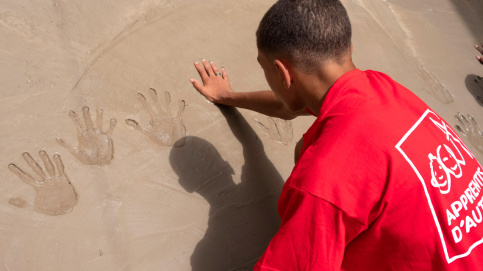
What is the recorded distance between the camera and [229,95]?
175 cm

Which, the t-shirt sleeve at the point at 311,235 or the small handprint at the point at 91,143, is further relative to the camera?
the small handprint at the point at 91,143

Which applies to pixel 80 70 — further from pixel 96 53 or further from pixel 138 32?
pixel 138 32

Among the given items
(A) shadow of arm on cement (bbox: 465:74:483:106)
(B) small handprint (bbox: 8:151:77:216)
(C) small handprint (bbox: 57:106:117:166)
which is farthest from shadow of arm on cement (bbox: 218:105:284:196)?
(A) shadow of arm on cement (bbox: 465:74:483:106)

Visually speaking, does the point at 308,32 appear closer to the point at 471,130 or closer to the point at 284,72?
the point at 284,72

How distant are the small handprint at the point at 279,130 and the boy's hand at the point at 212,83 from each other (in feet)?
0.62

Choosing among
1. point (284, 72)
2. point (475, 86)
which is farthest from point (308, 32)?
point (475, 86)

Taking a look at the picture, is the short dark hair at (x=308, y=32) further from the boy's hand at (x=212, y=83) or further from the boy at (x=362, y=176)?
the boy's hand at (x=212, y=83)

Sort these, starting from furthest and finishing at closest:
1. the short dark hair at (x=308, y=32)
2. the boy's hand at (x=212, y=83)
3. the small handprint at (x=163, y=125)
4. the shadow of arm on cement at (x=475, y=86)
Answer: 1. the shadow of arm on cement at (x=475, y=86)
2. the boy's hand at (x=212, y=83)
3. the small handprint at (x=163, y=125)
4. the short dark hair at (x=308, y=32)

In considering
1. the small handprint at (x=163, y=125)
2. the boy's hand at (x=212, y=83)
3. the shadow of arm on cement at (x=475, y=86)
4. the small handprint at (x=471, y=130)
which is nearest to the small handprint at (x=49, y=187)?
the small handprint at (x=163, y=125)

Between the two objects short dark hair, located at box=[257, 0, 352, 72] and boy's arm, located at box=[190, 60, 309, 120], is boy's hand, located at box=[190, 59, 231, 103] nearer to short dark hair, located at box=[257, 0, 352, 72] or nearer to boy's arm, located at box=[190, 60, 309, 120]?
boy's arm, located at box=[190, 60, 309, 120]

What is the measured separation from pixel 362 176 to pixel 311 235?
0.53 feet

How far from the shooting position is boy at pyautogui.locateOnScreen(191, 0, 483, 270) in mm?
928

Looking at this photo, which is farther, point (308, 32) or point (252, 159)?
point (252, 159)

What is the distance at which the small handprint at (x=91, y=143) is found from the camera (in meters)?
1.55
